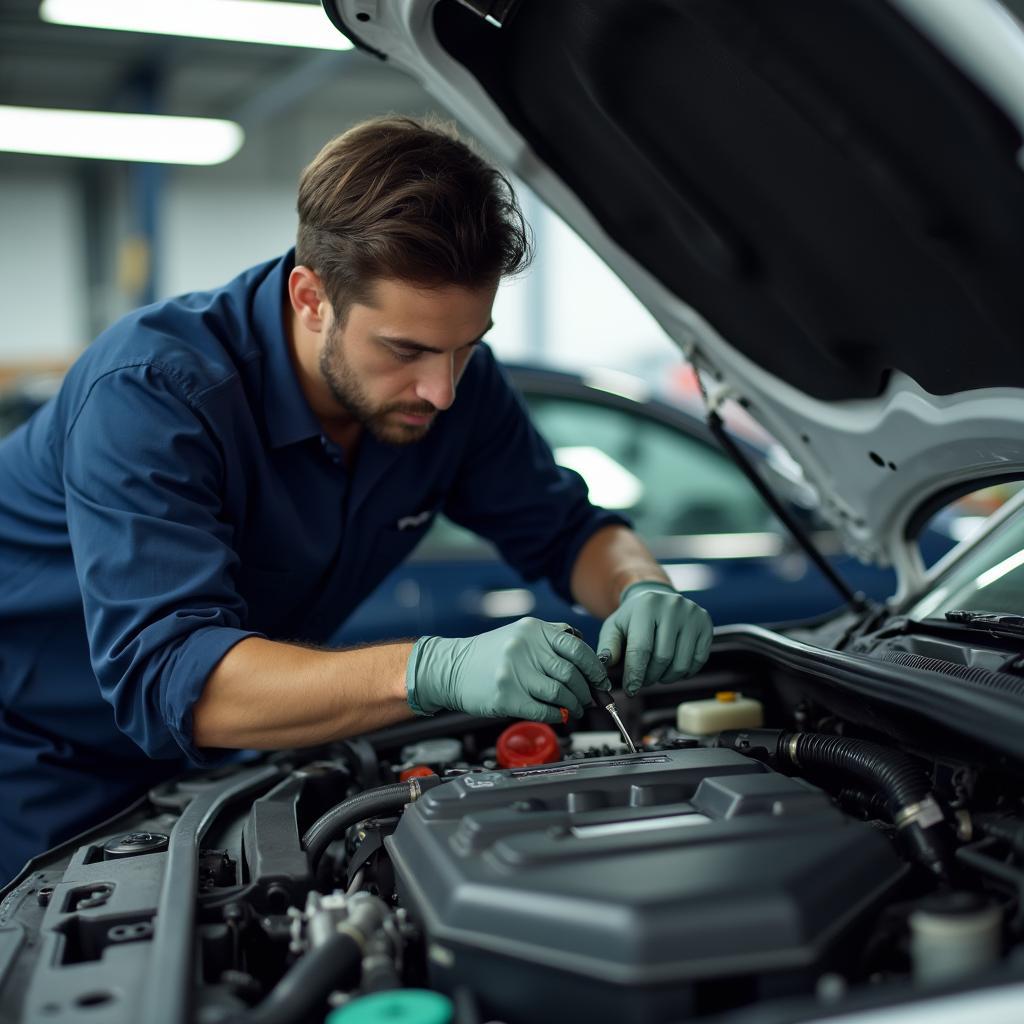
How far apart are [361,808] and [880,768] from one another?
1.84ft

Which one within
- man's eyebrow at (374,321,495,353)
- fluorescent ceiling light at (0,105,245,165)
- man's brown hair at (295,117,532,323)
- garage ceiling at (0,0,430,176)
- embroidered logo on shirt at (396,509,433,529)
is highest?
garage ceiling at (0,0,430,176)

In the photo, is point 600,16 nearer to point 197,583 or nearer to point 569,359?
point 197,583

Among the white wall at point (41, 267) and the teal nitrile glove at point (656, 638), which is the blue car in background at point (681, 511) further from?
the white wall at point (41, 267)

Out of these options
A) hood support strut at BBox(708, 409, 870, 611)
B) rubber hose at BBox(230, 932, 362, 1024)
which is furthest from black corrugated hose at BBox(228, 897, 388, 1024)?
hood support strut at BBox(708, 409, 870, 611)

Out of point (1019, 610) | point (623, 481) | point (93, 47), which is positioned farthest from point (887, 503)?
point (93, 47)

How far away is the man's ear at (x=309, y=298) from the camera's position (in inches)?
65.1

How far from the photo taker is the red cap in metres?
1.47

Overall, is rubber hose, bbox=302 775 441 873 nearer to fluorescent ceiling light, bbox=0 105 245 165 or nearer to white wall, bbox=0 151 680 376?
fluorescent ceiling light, bbox=0 105 245 165

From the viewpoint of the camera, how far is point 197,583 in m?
1.37

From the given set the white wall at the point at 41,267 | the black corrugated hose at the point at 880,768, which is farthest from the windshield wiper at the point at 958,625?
the white wall at the point at 41,267

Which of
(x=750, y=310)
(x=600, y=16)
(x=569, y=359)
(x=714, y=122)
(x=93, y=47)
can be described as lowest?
(x=569, y=359)

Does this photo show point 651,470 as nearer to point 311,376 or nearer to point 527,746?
point 311,376

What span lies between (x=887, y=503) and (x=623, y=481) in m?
1.51

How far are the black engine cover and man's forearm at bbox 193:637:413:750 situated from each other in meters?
0.28
